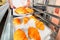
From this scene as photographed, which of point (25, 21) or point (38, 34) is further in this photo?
point (25, 21)

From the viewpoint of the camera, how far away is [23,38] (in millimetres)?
528

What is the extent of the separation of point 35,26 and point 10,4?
760 mm

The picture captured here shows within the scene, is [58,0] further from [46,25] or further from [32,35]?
[32,35]

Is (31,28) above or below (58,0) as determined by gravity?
below

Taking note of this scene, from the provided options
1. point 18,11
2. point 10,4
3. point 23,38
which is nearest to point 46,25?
point 23,38

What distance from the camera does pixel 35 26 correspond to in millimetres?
676

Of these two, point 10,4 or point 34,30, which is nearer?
point 34,30

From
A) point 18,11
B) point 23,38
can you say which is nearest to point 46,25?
point 23,38

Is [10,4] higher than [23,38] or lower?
higher

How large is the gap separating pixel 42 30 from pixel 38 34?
4 centimetres

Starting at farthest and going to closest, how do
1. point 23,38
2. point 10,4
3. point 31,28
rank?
point 10,4, point 31,28, point 23,38

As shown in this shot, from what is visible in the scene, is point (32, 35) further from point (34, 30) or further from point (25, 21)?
point (25, 21)

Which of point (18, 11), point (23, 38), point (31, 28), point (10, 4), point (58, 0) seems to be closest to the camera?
point (23, 38)

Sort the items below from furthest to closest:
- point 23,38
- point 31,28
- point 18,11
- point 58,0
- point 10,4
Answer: point 10,4
point 18,11
point 58,0
point 31,28
point 23,38
